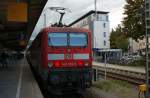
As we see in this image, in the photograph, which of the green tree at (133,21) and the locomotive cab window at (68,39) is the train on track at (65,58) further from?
the green tree at (133,21)

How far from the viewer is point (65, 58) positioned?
1833cm

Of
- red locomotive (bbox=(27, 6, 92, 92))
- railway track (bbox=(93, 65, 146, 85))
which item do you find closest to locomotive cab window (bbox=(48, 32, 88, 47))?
red locomotive (bbox=(27, 6, 92, 92))

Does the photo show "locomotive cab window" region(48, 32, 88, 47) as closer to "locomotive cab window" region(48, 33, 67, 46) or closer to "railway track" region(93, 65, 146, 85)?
"locomotive cab window" region(48, 33, 67, 46)

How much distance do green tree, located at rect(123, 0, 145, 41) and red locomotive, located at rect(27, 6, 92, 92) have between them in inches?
1277

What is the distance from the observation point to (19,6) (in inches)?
901

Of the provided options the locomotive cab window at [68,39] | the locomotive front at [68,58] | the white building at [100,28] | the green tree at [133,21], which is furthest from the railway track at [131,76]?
the white building at [100,28]

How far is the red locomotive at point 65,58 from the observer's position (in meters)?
18.0

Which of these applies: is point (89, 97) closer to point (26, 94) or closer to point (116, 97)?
point (116, 97)

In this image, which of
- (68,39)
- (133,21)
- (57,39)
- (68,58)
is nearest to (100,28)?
(133,21)

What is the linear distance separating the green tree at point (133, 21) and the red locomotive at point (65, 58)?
3243 centimetres

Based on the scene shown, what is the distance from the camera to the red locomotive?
59.0ft

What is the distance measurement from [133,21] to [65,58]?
1353 inches

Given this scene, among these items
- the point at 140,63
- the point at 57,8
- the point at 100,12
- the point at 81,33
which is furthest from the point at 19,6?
the point at 100,12

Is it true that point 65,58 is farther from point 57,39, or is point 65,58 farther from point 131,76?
point 131,76
